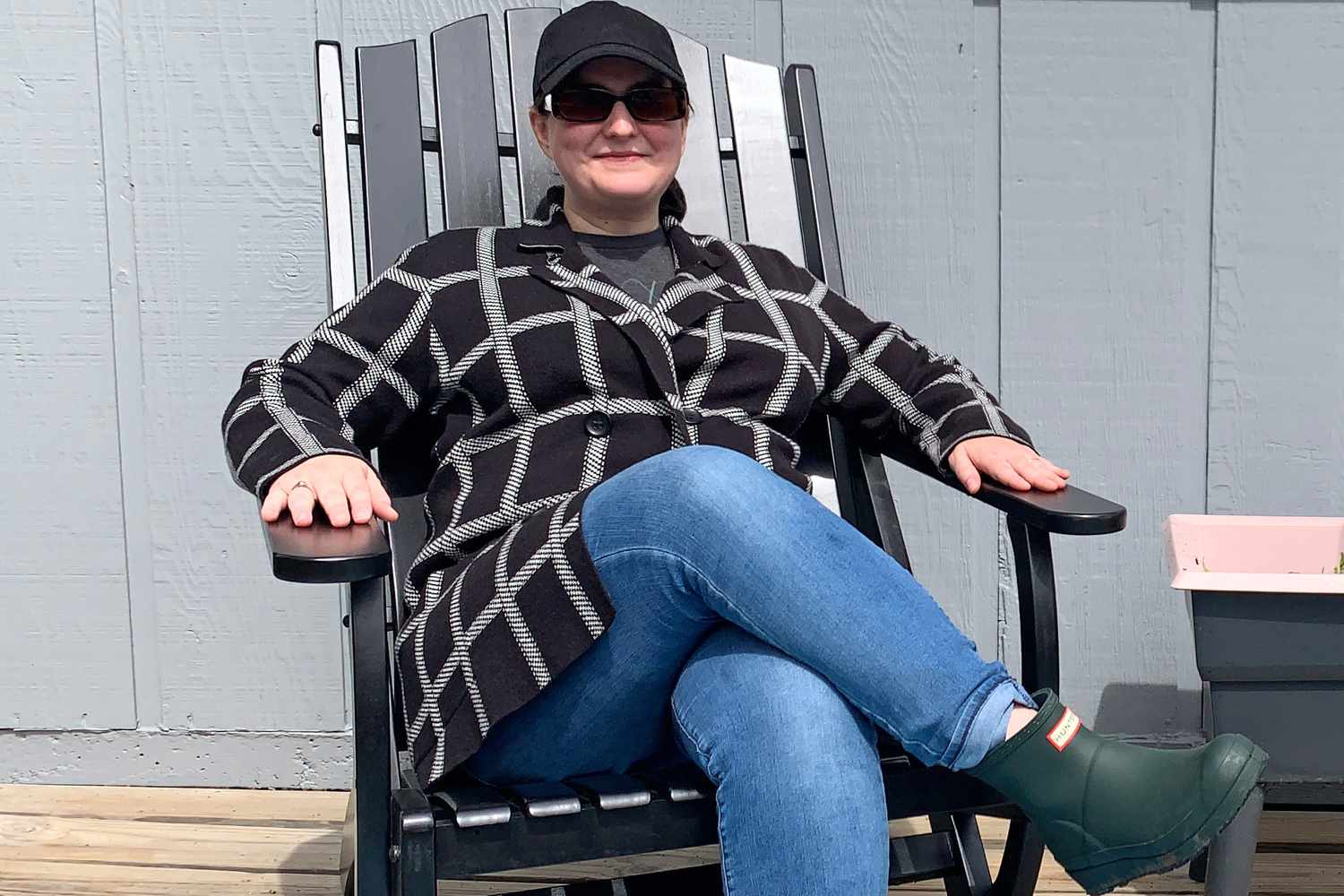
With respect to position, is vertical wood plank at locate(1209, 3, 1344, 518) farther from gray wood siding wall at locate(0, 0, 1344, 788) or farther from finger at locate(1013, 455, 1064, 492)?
finger at locate(1013, 455, 1064, 492)

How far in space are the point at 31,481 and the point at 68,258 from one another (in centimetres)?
41

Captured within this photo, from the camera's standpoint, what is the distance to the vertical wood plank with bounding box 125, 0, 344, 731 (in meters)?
2.35

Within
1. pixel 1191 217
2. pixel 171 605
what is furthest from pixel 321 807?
pixel 1191 217

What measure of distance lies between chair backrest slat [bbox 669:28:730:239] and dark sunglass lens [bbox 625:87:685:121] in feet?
1.05

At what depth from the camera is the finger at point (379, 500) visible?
1.38 m

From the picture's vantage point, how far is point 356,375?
168 cm

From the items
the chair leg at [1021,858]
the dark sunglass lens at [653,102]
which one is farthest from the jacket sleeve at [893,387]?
the chair leg at [1021,858]

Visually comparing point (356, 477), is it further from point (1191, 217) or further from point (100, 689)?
point (1191, 217)

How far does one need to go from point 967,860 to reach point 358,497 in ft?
3.11

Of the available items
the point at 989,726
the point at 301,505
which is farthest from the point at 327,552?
the point at 989,726

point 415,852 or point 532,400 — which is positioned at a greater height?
point 532,400

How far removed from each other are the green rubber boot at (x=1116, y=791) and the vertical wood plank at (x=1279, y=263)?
1.27 m

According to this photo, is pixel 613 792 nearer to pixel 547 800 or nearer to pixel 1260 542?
pixel 547 800

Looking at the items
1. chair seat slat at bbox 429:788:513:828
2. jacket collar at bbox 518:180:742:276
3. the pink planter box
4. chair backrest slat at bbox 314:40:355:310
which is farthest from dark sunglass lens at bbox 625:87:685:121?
the pink planter box
